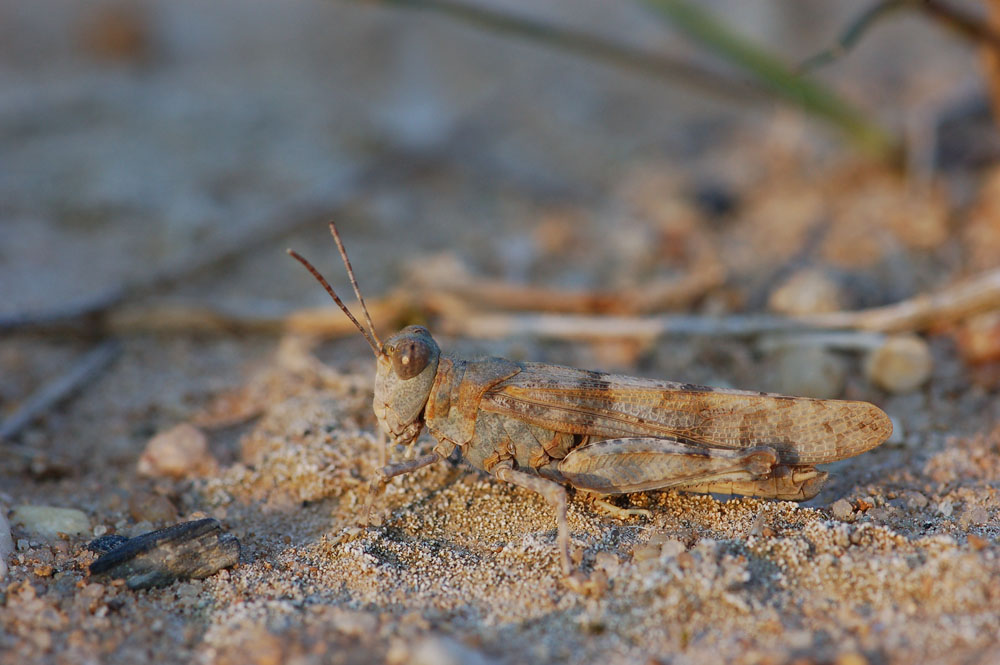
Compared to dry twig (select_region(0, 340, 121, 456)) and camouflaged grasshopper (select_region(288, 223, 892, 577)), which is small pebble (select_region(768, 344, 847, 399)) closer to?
camouflaged grasshopper (select_region(288, 223, 892, 577))

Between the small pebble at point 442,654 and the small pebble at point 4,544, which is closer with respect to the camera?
the small pebble at point 442,654

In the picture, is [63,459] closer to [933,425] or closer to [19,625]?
[19,625]

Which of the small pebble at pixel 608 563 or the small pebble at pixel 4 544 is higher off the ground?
the small pebble at pixel 608 563

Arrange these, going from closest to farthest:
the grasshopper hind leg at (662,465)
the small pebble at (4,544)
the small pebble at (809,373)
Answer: the small pebble at (4,544), the grasshopper hind leg at (662,465), the small pebble at (809,373)

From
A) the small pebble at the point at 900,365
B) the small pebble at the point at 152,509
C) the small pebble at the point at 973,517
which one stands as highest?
the small pebble at the point at 900,365

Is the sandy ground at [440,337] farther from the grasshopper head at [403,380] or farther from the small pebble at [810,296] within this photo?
the grasshopper head at [403,380]

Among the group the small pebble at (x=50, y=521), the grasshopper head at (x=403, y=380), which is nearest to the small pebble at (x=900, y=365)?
the grasshopper head at (x=403, y=380)

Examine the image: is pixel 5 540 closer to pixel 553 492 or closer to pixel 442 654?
pixel 442 654

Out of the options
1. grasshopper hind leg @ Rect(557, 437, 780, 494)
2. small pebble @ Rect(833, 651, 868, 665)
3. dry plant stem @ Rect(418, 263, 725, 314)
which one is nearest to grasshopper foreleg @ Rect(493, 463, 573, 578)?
grasshopper hind leg @ Rect(557, 437, 780, 494)
